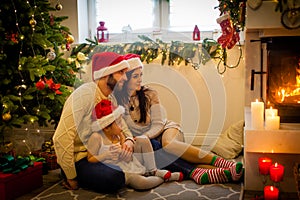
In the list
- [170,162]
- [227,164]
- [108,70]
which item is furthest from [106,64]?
[227,164]

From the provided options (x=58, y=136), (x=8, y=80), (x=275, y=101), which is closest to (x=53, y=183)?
(x=58, y=136)

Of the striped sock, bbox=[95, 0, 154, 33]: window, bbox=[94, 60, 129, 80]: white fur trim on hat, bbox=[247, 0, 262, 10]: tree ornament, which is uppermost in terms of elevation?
bbox=[95, 0, 154, 33]: window

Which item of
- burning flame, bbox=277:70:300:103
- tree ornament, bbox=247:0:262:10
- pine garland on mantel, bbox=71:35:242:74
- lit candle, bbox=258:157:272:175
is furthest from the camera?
pine garland on mantel, bbox=71:35:242:74

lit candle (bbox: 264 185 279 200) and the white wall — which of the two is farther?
the white wall

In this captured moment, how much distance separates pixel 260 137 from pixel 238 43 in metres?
1.45

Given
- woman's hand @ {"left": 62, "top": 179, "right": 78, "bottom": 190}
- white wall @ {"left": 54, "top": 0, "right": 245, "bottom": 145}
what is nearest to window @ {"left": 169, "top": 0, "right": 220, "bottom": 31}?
white wall @ {"left": 54, "top": 0, "right": 245, "bottom": 145}

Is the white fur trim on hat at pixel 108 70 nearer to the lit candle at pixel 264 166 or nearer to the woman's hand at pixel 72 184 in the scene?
the woman's hand at pixel 72 184

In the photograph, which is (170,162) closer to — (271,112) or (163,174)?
(163,174)

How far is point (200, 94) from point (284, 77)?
1.21m

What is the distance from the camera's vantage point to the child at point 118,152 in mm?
→ 2559

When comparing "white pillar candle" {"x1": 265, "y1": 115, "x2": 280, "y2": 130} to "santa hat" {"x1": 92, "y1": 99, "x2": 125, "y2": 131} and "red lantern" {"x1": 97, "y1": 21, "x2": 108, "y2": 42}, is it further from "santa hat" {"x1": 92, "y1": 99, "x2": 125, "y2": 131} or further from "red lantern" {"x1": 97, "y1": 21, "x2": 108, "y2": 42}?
"red lantern" {"x1": 97, "y1": 21, "x2": 108, "y2": 42}

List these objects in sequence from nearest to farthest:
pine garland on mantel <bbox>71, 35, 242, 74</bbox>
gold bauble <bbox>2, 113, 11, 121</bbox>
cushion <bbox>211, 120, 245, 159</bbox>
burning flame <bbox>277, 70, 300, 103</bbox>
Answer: burning flame <bbox>277, 70, 300, 103</bbox> → gold bauble <bbox>2, 113, 11, 121</bbox> → cushion <bbox>211, 120, 245, 159</bbox> → pine garland on mantel <bbox>71, 35, 242, 74</bbox>

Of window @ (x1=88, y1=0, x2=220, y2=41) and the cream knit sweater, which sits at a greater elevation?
window @ (x1=88, y1=0, x2=220, y2=41)

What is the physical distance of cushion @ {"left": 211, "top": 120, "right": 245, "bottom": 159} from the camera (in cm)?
328
